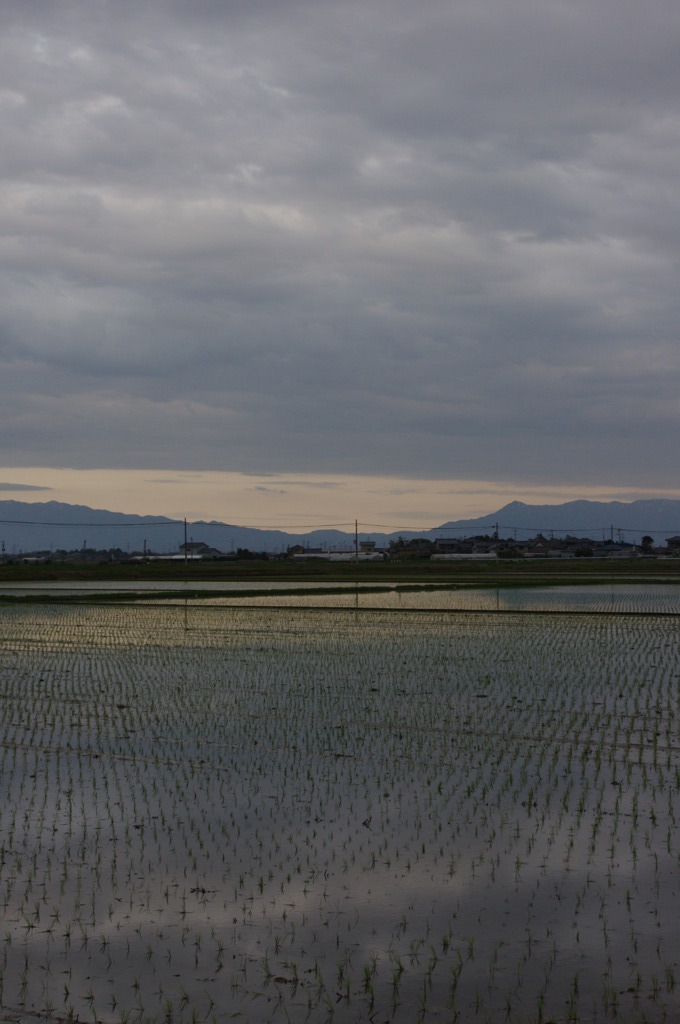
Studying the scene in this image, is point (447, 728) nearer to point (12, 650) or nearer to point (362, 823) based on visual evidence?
point (362, 823)

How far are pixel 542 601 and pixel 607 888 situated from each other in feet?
102

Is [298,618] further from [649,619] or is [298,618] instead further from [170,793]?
[170,793]

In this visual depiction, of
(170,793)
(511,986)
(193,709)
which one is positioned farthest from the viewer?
(193,709)

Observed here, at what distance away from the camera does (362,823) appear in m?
7.92

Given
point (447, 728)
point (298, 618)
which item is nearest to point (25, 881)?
point (447, 728)

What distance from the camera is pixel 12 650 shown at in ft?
69.7

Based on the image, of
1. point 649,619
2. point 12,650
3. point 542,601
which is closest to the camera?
point 12,650

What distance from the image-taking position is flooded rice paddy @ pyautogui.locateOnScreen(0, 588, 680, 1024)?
5172 mm

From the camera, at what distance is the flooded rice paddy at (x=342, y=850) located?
5172mm

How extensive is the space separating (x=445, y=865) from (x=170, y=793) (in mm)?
2953

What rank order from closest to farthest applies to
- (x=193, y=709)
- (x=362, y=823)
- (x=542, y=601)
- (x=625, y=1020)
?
1. (x=625, y=1020)
2. (x=362, y=823)
3. (x=193, y=709)
4. (x=542, y=601)

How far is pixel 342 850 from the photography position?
7.23 metres

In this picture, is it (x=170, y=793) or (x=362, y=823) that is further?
(x=170, y=793)

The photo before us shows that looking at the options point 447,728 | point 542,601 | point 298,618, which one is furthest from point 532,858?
point 542,601
